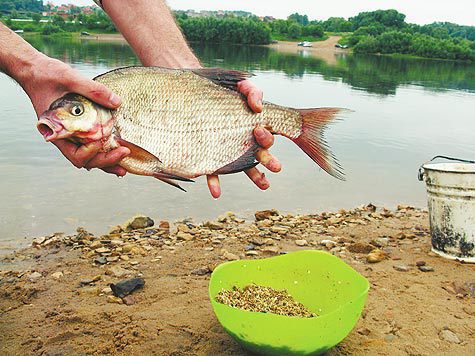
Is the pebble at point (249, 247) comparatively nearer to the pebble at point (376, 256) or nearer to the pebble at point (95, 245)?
the pebble at point (376, 256)

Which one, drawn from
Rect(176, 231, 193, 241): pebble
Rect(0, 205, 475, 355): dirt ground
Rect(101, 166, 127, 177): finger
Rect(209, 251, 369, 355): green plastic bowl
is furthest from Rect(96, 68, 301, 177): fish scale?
Rect(176, 231, 193, 241): pebble

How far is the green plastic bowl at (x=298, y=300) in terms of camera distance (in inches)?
122

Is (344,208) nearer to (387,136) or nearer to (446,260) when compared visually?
(446,260)

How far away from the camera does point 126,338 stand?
11.6 ft

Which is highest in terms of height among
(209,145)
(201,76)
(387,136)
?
(201,76)

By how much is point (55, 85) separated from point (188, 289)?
2.01 m

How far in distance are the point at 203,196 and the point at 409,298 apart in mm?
4274

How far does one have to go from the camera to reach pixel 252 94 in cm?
309

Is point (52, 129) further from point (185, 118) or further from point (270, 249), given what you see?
point (270, 249)

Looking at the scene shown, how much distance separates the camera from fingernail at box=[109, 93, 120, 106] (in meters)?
2.77

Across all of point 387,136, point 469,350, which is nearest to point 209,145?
point 469,350

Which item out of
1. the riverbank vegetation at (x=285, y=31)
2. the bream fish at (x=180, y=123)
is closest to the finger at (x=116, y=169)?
the bream fish at (x=180, y=123)

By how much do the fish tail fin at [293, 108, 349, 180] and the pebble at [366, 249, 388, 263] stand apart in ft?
7.24

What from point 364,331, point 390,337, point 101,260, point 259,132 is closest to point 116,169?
point 259,132
